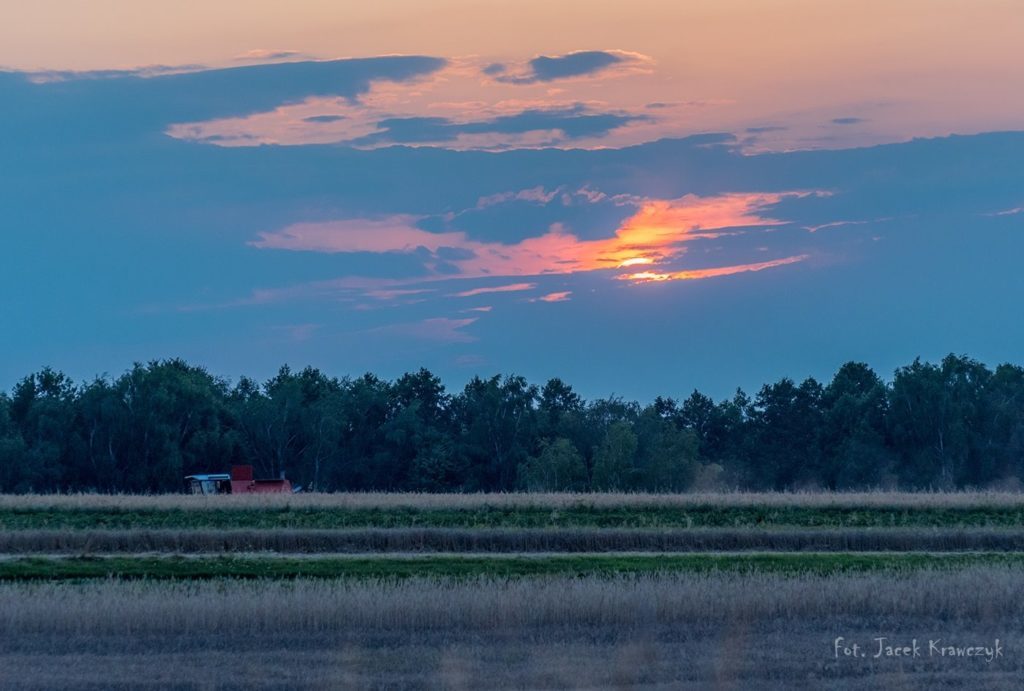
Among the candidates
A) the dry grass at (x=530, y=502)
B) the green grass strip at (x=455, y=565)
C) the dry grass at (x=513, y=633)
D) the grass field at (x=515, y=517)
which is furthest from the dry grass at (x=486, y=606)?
the dry grass at (x=530, y=502)

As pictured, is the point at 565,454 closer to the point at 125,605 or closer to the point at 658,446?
the point at 658,446

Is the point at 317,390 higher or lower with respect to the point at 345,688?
higher

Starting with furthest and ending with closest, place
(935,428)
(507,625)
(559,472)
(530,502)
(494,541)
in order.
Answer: (935,428)
(559,472)
(530,502)
(494,541)
(507,625)

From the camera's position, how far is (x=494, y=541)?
31016 mm

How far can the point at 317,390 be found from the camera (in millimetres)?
94875

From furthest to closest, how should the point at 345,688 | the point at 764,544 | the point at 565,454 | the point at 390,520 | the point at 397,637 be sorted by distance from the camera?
1. the point at 565,454
2. the point at 390,520
3. the point at 764,544
4. the point at 397,637
5. the point at 345,688

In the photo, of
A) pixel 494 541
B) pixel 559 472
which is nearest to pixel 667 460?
pixel 559 472

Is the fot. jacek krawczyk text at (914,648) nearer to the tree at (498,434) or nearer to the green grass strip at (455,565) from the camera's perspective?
the green grass strip at (455,565)

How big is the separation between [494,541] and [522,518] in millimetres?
6641

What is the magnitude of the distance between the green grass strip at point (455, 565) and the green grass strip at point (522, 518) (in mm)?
8601

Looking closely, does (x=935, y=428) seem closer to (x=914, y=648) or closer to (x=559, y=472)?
(x=559, y=472)

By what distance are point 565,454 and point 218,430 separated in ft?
78.1

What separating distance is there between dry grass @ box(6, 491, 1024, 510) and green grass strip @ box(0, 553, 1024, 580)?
1404cm

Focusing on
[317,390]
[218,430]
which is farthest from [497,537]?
[317,390]
